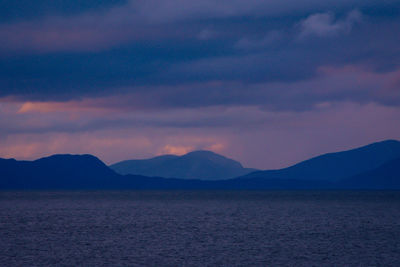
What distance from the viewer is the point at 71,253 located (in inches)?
2174

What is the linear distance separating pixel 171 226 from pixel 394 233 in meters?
33.7

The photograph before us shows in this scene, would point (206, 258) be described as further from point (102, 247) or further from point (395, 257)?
point (395, 257)

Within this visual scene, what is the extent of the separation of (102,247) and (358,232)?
124 feet

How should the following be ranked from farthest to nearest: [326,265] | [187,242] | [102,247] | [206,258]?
1. [187,242]
2. [102,247]
3. [206,258]
4. [326,265]

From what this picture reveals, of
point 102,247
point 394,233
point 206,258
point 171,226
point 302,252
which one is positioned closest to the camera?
point 206,258

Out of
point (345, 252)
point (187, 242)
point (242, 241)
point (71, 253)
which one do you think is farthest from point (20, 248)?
point (345, 252)

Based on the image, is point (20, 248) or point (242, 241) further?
point (242, 241)

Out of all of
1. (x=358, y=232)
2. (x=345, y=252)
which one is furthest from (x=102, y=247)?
(x=358, y=232)

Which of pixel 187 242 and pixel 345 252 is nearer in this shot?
pixel 345 252

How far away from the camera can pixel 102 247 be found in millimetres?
59875

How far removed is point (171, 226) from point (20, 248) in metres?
32.4

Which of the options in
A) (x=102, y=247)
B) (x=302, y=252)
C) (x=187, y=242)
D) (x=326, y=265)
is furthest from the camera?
(x=187, y=242)

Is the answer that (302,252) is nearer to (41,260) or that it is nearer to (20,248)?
(41,260)

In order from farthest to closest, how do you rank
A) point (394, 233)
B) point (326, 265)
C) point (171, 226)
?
point (171, 226), point (394, 233), point (326, 265)
